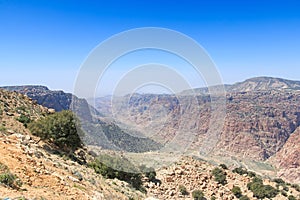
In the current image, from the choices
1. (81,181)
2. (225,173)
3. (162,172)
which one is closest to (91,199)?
(81,181)

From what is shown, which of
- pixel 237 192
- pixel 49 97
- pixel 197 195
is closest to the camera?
pixel 197 195

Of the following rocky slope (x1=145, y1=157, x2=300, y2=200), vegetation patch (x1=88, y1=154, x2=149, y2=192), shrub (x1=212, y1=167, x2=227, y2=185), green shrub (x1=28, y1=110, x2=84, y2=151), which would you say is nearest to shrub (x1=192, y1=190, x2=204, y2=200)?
rocky slope (x1=145, y1=157, x2=300, y2=200)

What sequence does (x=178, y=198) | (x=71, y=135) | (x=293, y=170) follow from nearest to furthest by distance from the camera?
(x=71, y=135) < (x=178, y=198) < (x=293, y=170)

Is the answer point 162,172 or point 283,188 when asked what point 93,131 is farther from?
point 283,188

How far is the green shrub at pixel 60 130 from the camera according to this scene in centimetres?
1972

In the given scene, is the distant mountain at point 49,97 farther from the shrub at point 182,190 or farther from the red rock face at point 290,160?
the shrub at point 182,190

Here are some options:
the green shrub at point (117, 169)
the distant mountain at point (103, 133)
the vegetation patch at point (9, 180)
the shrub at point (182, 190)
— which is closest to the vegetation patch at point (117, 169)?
the green shrub at point (117, 169)

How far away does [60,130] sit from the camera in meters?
20.3

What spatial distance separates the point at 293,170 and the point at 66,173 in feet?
307

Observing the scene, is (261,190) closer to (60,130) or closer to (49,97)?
(60,130)

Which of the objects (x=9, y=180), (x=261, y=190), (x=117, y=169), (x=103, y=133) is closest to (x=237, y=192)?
(x=261, y=190)

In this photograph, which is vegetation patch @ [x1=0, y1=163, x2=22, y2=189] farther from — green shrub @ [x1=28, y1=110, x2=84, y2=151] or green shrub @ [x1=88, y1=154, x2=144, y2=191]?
green shrub @ [x1=28, y1=110, x2=84, y2=151]

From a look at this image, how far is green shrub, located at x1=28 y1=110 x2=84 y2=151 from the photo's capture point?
776 inches

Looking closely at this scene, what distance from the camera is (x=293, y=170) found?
3484 inches
